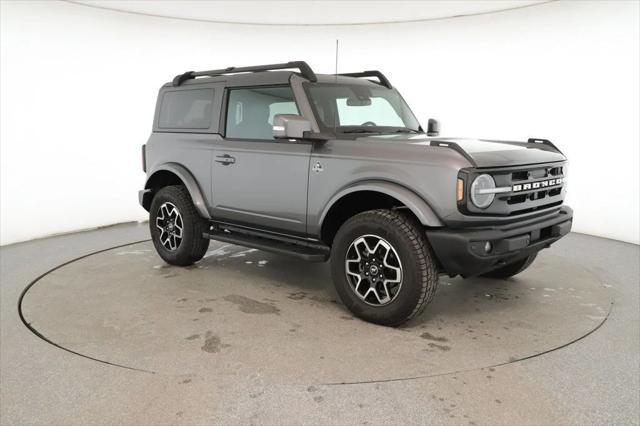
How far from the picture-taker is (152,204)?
5.23 meters

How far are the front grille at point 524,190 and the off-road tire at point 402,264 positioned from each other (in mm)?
411

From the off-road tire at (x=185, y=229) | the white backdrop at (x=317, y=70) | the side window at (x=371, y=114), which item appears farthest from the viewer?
the white backdrop at (x=317, y=70)

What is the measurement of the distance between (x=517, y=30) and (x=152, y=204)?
5494mm

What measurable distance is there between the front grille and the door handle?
2.14 m

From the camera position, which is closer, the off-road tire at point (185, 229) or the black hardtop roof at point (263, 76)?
the black hardtop roof at point (263, 76)

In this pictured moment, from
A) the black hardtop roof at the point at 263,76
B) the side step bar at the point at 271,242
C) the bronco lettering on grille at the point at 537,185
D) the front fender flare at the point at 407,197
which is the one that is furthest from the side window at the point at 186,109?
the bronco lettering on grille at the point at 537,185

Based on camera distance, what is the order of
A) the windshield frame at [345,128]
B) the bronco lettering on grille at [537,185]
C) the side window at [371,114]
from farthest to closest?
the side window at [371,114] < the windshield frame at [345,128] < the bronco lettering on grille at [537,185]

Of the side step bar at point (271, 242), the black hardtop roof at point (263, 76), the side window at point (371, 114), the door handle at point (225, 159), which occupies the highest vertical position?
the black hardtop roof at point (263, 76)

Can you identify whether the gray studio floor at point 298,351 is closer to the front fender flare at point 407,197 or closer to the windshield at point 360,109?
the front fender flare at point 407,197

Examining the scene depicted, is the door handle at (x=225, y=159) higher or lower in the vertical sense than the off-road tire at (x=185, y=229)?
higher

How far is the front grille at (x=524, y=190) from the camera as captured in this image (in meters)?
3.37

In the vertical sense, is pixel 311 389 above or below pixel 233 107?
below

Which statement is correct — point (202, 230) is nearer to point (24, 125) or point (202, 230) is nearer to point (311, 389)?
point (311, 389)

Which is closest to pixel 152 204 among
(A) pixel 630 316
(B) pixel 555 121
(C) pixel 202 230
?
(C) pixel 202 230
